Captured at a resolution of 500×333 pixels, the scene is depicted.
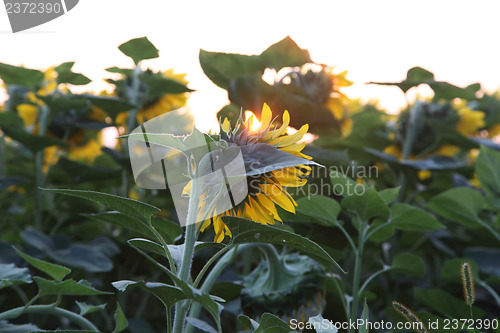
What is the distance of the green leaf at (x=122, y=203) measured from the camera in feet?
1.31

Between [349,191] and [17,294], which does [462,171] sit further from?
[17,294]

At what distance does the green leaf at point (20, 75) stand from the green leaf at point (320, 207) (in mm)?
661

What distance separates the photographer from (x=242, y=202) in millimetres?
487

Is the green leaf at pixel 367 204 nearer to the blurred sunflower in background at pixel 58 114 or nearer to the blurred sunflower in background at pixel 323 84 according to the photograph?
the blurred sunflower in background at pixel 323 84

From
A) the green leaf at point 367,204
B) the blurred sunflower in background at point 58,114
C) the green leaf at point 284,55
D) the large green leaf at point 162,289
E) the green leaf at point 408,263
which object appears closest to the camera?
the large green leaf at point 162,289

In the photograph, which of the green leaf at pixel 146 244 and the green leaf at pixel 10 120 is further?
the green leaf at pixel 10 120

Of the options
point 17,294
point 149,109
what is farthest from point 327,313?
point 149,109

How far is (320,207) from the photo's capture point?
660 millimetres

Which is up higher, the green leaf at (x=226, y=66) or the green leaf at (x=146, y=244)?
the green leaf at (x=226, y=66)

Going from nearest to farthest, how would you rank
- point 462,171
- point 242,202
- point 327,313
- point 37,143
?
point 242,202 < point 327,313 < point 37,143 < point 462,171

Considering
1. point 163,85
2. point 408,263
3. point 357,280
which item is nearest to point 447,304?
point 408,263

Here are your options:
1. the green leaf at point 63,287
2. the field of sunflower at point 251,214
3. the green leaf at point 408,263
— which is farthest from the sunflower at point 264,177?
the green leaf at point 408,263

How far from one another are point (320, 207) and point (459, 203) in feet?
0.98

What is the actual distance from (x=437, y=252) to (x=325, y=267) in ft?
1.56
